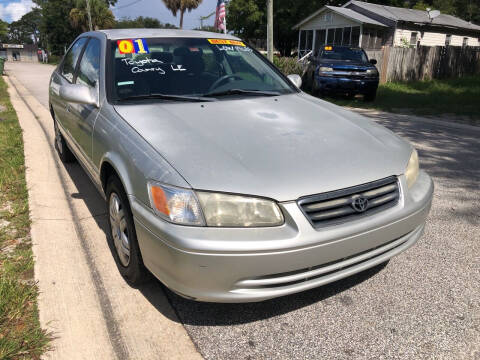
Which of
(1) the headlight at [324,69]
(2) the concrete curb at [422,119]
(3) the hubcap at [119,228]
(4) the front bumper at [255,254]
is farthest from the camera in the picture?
(1) the headlight at [324,69]

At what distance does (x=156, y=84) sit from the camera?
3.08 metres

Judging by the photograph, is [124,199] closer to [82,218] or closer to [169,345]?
[169,345]

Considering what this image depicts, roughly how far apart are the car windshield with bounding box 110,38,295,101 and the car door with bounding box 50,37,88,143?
1.00 m

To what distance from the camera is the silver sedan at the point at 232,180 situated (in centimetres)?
194

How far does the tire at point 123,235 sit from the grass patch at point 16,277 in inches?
21.6

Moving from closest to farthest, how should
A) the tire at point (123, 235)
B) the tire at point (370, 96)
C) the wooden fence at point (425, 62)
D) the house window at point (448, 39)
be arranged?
the tire at point (123, 235) → the tire at point (370, 96) → the wooden fence at point (425, 62) → the house window at point (448, 39)

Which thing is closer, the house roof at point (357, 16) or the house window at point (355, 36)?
the house roof at point (357, 16)

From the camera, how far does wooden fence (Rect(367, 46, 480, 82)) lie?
1627 cm

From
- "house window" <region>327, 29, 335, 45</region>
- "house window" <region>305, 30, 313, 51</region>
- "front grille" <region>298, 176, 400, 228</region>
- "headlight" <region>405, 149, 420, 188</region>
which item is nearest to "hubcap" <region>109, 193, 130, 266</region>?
"front grille" <region>298, 176, 400, 228</region>

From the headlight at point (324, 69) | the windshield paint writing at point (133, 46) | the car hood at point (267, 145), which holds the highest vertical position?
the windshield paint writing at point (133, 46)

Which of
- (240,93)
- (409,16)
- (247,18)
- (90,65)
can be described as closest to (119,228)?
(240,93)

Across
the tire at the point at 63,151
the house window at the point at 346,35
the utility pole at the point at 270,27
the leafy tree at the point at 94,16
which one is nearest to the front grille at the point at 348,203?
the tire at the point at 63,151

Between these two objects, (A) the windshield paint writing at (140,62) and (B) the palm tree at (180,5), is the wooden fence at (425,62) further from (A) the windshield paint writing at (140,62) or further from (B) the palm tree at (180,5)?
(B) the palm tree at (180,5)

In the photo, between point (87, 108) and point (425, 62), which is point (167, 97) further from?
point (425, 62)
